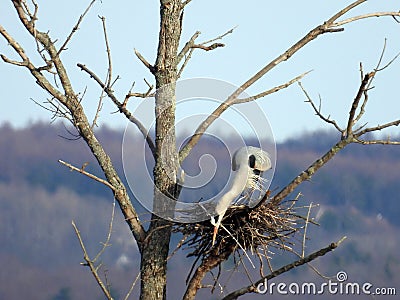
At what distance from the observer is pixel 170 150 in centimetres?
428

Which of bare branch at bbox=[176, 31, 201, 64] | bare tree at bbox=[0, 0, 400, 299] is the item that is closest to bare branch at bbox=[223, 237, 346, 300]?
bare tree at bbox=[0, 0, 400, 299]

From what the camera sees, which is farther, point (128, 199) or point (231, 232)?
point (128, 199)

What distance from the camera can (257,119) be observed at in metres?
3.92

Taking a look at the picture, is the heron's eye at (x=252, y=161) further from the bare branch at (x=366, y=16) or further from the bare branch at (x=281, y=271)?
the bare branch at (x=366, y=16)

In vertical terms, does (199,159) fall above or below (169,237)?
above

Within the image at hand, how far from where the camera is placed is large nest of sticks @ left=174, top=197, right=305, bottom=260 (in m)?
3.96

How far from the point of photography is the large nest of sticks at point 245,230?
156 inches

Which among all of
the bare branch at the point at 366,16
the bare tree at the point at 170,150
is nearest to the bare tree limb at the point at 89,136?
the bare tree at the point at 170,150

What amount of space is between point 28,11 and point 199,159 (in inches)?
42.2

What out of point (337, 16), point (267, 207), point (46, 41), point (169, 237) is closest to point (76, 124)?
point (46, 41)

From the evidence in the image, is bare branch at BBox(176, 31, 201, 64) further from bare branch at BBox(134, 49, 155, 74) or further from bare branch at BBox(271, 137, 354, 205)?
bare branch at BBox(271, 137, 354, 205)

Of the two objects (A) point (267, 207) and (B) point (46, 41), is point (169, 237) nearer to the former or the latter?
(A) point (267, 207)

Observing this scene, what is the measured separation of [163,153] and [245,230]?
60cm

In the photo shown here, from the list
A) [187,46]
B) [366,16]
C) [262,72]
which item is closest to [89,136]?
[187,46]
